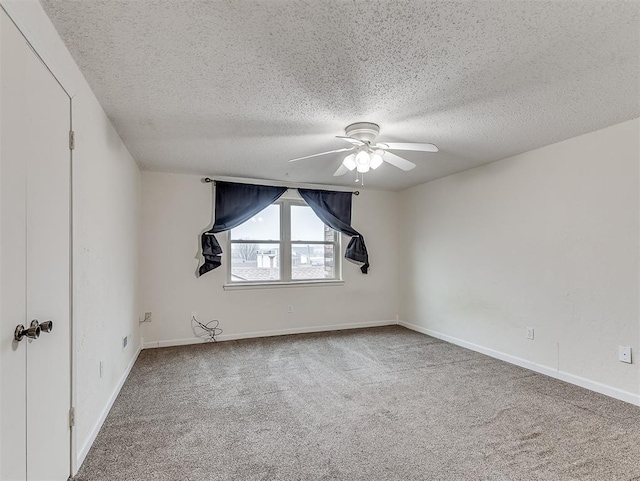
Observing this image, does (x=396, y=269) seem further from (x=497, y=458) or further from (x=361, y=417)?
(x=497, y=458)

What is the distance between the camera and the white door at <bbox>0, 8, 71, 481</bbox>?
1.21m

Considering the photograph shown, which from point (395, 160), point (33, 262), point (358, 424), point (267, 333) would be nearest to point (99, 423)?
point (33, 262)

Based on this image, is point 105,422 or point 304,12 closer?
point 304,12

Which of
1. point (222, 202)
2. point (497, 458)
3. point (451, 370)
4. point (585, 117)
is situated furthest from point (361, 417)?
point (222, 202)

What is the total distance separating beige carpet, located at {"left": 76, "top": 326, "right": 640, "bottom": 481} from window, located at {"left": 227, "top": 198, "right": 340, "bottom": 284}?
1.44 meters

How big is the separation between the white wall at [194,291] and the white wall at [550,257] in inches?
59.3

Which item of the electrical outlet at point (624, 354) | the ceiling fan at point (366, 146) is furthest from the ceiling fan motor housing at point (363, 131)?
the electrical outlet at point (624, 354)

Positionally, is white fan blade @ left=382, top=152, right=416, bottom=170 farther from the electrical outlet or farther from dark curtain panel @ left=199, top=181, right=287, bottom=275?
the electrical outlet

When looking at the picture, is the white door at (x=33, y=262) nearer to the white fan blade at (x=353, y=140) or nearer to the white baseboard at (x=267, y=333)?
the white fan blade at (x=353, y=140)

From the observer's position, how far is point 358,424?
2.38m

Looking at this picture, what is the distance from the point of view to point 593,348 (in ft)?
9.71

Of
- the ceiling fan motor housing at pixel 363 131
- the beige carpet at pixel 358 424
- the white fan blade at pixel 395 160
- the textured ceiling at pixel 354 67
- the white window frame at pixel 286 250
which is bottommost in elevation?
the beige carpet at pixel 358 424

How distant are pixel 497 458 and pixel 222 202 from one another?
3921 millimetres

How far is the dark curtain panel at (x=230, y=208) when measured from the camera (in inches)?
176
